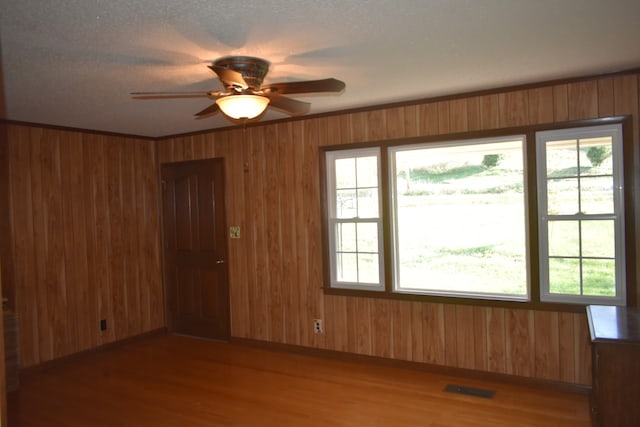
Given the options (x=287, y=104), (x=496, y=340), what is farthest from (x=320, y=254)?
(x=287, y=104)

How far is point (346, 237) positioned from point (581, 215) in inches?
81.6

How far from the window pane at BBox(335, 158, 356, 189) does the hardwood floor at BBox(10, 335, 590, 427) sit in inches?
70.3

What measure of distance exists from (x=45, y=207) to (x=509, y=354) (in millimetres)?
4639

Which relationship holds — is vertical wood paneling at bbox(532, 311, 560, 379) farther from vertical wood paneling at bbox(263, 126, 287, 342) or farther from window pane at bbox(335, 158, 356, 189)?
vertical wood paneling at bbox(263, 126, 287, 342)

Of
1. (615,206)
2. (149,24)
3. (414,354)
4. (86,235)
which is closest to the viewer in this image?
(149,24)

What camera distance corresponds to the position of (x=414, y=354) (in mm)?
4246

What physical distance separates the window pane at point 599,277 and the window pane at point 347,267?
1983 mm

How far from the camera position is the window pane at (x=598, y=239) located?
3457mm

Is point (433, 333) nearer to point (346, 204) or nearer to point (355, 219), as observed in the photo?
point (355, 219)

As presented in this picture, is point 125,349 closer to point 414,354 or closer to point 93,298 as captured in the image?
point 93,298

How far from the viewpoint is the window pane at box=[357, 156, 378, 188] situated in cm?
441

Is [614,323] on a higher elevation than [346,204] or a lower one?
lower

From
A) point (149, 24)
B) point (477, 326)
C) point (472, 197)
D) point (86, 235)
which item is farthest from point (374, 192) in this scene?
point (86, 235)

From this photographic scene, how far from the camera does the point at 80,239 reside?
495 cm
